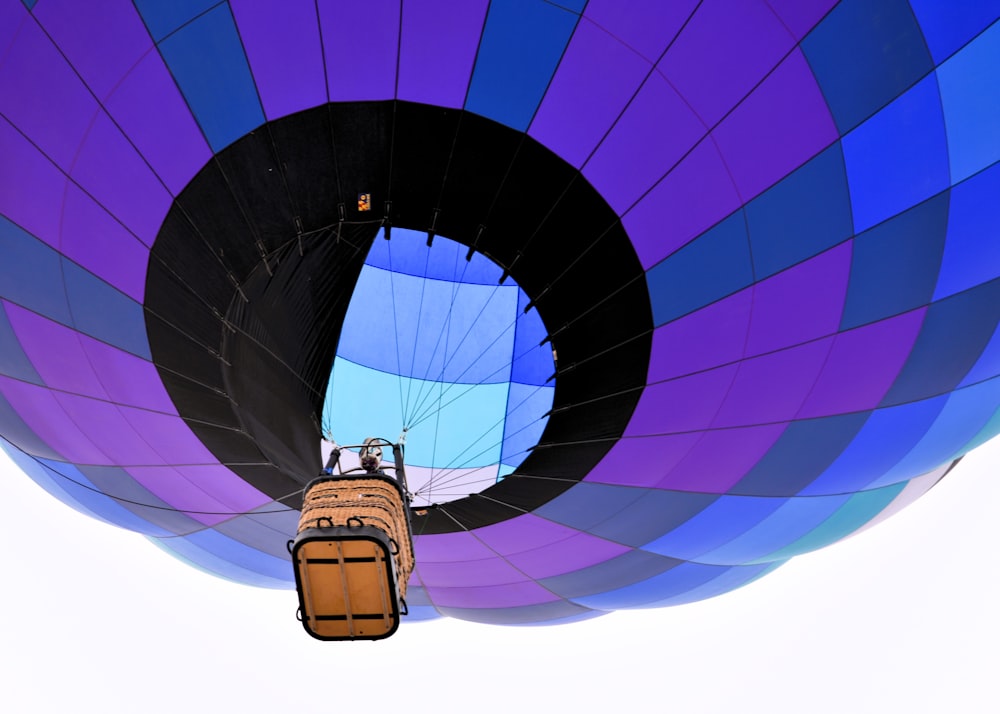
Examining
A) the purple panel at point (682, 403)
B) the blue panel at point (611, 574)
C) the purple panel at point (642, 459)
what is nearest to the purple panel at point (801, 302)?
the purple panel at point (682, 403)

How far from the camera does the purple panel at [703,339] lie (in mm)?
4328

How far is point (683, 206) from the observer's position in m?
4.11

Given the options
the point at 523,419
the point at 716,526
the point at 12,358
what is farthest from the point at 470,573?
the point at 12,358

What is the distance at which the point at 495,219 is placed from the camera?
4.40 metres

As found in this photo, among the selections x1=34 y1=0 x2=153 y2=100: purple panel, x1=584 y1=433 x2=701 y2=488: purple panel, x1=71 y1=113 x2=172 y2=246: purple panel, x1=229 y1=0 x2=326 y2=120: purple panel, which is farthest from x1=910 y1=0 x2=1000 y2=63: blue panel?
x1=71 y1=113 x2=172 y2=246: purple panel

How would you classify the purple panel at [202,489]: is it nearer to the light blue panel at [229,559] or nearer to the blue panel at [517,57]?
the light blue panel at [229,559]

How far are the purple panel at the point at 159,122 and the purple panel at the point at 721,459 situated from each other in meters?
3.06

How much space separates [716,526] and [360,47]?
3690 millimetres

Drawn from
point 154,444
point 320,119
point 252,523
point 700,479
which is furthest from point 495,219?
point 252,523

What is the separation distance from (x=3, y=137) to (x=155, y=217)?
0.78 meters

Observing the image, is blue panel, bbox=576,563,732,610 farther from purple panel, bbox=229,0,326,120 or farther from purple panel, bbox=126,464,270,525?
purple panel, bbox=229,0,326,120

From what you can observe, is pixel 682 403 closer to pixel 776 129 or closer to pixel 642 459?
pixel 642 459

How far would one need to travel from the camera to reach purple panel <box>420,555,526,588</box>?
6.15 metres

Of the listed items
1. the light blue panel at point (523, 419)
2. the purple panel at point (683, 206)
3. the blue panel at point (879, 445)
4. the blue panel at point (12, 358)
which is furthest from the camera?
the light blue panel at point (523, 419)
